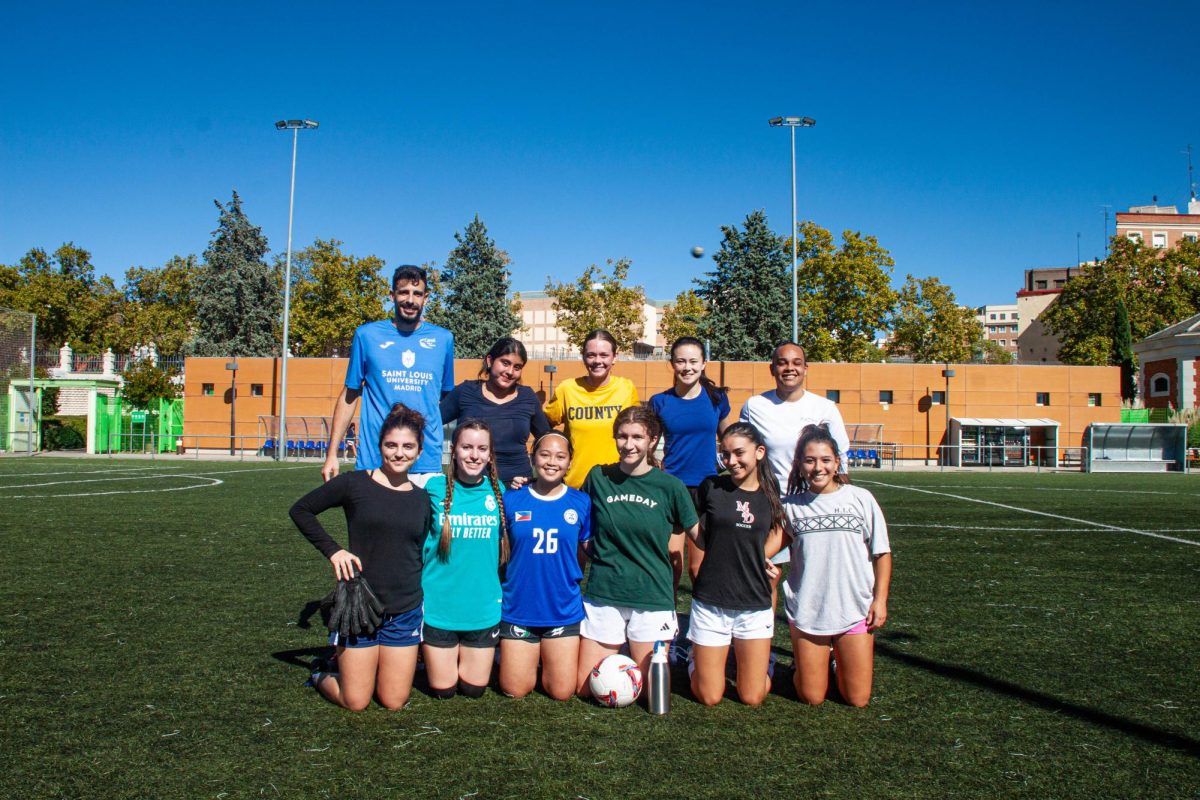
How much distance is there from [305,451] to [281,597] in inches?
1076

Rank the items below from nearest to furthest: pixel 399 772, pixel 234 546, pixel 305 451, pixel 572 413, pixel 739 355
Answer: pixel 399 772
pixel 572 413
pixel 234 546
pixel 305 451
pixel 739 355

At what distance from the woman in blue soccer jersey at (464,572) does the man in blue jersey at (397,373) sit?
1.49 feet

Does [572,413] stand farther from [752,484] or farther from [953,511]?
[953,511]

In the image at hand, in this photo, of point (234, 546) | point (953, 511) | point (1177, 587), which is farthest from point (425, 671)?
point (953, 511)

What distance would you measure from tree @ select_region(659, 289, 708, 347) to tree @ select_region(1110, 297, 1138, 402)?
24325 millimetres

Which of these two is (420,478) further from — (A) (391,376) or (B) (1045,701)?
(B) (1045,701)

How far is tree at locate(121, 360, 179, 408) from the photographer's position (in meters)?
35.5

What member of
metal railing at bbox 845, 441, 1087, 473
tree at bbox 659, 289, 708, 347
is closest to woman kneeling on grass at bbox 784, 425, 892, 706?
metal railing at bbox 845, 441, 1087, 473

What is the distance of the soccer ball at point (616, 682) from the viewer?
13.4 ft

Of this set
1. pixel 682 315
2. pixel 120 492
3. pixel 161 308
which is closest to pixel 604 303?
pixel 682 315

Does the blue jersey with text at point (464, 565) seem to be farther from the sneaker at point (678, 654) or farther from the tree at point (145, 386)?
the tree at point (145, 386)

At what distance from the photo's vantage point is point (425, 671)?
4.54 metres

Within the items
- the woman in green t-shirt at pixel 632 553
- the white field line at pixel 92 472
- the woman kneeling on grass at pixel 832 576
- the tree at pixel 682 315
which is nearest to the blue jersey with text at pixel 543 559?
the woman in green t-shirt at pixel 632 553

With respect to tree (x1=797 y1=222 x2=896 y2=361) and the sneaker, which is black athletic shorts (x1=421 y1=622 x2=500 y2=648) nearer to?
the sneaker
